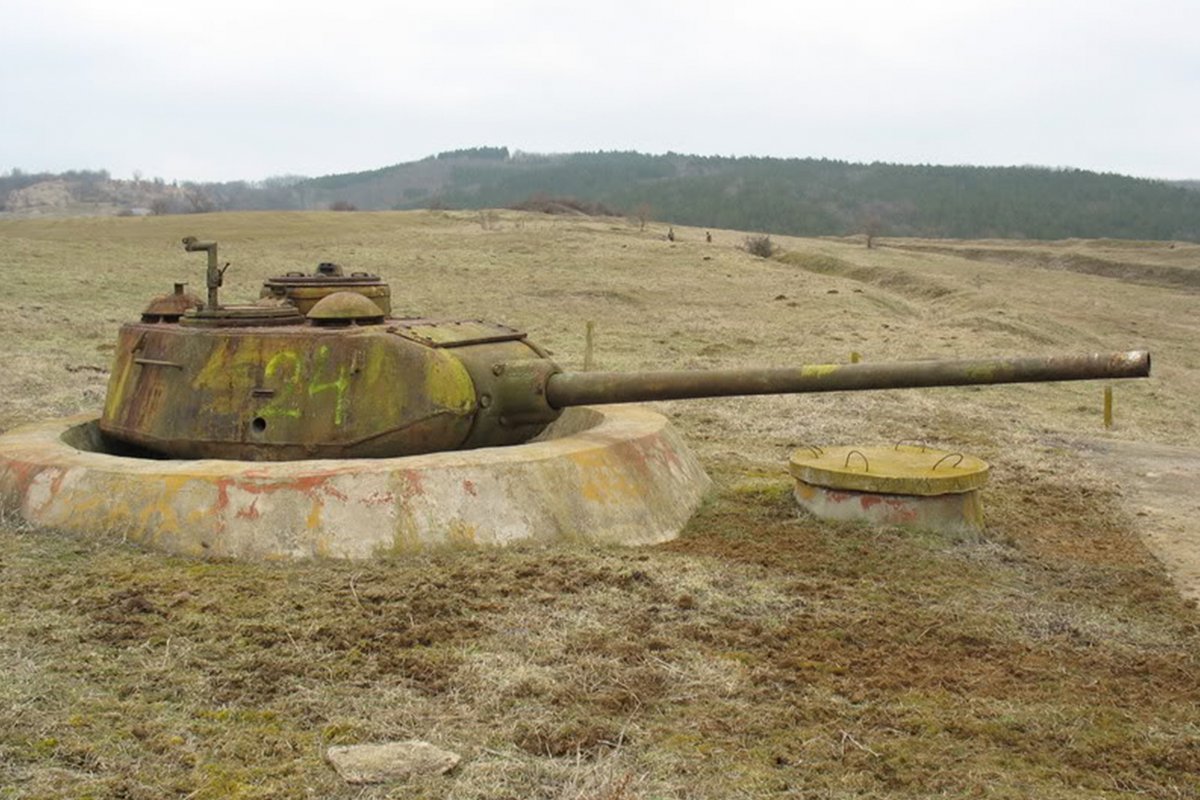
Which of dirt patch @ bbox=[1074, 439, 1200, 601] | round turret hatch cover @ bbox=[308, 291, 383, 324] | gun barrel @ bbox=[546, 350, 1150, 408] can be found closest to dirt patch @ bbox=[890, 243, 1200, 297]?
dirt patch @ bbox=[1074, 439, 1200, 601]

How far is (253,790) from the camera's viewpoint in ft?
15.9

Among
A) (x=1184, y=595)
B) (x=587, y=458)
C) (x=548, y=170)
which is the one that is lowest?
(x=1184, y=595)

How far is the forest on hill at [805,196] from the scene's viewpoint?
102562 millimetres

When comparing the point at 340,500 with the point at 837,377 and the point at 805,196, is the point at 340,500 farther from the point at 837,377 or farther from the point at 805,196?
the point at 805,196

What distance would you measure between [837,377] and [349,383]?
326cm

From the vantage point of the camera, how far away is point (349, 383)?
348 inches

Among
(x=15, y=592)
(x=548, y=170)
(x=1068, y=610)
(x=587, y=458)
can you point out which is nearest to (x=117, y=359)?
(x=15, y=592)

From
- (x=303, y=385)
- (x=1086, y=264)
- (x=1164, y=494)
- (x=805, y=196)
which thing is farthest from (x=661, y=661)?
(x=805, y=196)

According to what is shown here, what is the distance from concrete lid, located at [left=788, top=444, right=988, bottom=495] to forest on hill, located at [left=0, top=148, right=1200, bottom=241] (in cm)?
6392

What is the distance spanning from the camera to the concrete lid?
31.1ft

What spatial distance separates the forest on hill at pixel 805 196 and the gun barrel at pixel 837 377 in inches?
2544

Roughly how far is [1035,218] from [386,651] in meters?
107

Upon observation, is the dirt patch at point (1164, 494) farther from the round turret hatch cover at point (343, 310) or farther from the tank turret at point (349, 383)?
the round turret hatch cover at point (343, 310)

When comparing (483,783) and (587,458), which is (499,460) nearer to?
(587,458)
